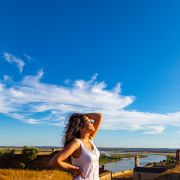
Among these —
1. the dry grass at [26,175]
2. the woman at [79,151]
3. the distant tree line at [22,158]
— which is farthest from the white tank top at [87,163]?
the distant tree line at [22,158]

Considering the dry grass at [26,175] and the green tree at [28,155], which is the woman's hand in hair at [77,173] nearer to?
the dry grass at [26,175]

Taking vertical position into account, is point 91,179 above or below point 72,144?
below

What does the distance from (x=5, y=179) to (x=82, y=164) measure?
1072 cm

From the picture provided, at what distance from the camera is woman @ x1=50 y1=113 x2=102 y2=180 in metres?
4.19

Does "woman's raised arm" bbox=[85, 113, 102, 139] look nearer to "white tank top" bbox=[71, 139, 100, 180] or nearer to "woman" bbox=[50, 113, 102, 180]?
"woman" bbox=[50, 113, 102, 180]

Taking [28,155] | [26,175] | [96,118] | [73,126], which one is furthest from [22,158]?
[73,126]

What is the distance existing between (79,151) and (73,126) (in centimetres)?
36

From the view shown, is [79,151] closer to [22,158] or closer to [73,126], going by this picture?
[73,126]

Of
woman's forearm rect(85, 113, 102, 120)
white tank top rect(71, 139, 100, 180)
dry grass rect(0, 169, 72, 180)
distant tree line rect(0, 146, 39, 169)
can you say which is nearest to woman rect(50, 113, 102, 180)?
white tank top rect(71, 139, 100, 180)

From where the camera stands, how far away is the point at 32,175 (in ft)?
53.4

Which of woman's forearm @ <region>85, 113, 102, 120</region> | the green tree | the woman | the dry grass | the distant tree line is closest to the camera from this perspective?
the woman

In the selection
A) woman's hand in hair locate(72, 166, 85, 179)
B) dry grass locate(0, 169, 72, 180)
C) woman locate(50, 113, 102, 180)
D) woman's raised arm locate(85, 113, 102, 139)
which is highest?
woman's raised arm locate(85, 113, 102, 139)

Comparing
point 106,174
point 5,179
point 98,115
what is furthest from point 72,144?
point 106,174

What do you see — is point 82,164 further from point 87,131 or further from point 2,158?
point 2,158
